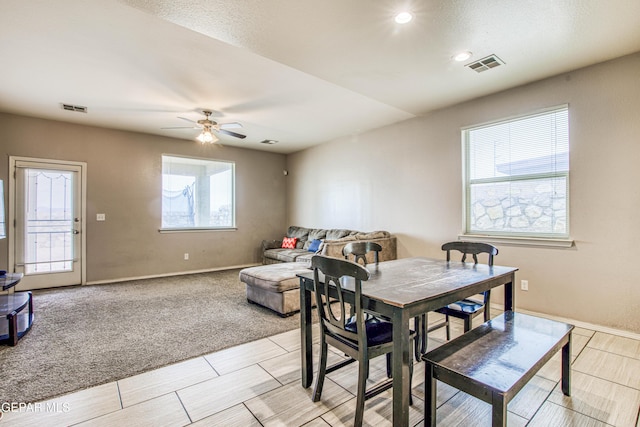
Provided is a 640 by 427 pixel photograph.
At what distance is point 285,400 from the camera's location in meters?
2.02

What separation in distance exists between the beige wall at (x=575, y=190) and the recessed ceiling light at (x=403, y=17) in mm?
2161

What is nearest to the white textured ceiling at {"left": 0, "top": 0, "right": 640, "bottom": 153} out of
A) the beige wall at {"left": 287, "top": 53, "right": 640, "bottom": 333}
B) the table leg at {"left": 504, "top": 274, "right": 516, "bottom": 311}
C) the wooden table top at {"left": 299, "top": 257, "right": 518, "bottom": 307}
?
the beige wall at {"left": 287, "top": 53, "right": 640, "bottom": 333}

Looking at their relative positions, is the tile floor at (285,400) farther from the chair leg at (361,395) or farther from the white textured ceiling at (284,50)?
the white textured ceiling at (284,50)

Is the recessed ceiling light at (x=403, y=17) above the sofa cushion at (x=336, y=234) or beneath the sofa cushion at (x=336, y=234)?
above

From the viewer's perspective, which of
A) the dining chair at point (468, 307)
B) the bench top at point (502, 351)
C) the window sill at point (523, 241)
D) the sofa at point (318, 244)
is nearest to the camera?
the bench top at point (502, 351)

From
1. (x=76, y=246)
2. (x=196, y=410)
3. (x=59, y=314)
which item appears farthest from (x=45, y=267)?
(x=196, y=410)

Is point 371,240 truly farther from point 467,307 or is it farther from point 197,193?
point 197,193

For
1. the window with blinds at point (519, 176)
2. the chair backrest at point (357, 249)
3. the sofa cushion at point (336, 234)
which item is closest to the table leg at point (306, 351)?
the chair backrest at point (357, 249)

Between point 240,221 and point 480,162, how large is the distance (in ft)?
16.5

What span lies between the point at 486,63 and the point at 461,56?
37 cm

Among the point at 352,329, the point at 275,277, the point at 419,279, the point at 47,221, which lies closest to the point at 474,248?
the point at 419,279

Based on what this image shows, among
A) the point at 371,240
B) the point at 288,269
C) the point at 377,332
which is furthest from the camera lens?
the point at 371,240

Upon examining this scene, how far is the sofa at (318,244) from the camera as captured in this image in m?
4.46

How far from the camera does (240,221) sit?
7.00 metres
